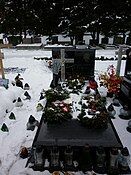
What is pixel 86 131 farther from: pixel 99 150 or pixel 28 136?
pixel 28 136

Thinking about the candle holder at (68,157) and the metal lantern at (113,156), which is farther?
the candle holder at (68,157)

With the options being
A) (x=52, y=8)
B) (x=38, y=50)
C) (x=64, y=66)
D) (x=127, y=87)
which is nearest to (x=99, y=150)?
(x=52, y=8)

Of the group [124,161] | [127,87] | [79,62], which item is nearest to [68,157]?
[124,161]

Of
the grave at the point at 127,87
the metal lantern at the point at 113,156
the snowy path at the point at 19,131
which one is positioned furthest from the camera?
the grave at the point at 127,87

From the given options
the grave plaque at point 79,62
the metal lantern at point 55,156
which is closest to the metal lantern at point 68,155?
the metal lantern at point 55,156

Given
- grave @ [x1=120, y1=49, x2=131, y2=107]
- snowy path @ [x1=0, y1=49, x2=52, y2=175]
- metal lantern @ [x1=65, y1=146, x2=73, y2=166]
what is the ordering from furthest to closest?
grave @ [x1=120, y1=49, x2=131, y2=107], snowy path @ [x1=0, y1=49, x2=52, y2=175], metal lantern @ [x1=65, y1=146, x2=73, y2=166]

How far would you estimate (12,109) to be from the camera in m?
10.2

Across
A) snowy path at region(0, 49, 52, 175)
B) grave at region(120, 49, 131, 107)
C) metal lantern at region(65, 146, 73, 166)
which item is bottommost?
snowy path at region(0, 49, 52, 175)

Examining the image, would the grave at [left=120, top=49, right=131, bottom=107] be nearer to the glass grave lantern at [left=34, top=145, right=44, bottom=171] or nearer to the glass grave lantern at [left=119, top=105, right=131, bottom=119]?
the glass grave lantern at [left=119, top=105, right=131, bottom=119]

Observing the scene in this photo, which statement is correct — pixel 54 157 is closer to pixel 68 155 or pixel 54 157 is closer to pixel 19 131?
pixel 68 155

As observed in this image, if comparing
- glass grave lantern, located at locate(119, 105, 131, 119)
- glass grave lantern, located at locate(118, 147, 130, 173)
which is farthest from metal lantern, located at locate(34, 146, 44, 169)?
glass grave lantern, located at locate(119, 105, 131, 119)

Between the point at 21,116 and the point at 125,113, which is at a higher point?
the point at 125,113

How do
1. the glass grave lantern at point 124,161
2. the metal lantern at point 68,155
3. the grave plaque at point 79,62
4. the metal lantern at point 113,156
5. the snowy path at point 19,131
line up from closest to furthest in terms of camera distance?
the metal lantern at point 113,156 < the metal lantern at point 68,155 < the glass grave lantern at point 124,161 < the snowy path at point 19,131 < the grave plaque at point 79,62

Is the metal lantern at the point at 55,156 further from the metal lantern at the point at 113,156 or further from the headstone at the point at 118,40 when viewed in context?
the headstone at the point at 118,40
